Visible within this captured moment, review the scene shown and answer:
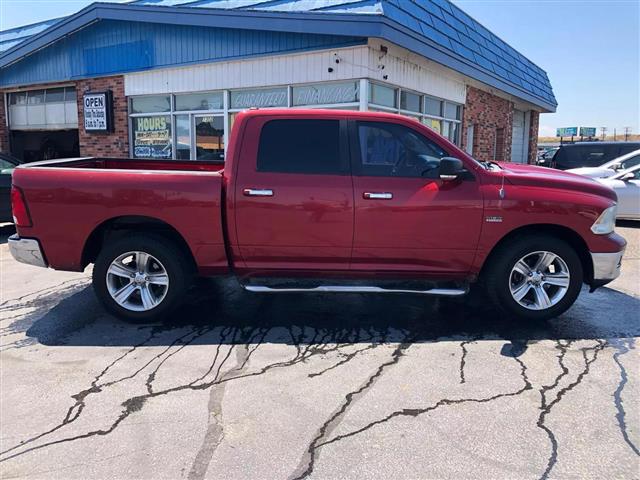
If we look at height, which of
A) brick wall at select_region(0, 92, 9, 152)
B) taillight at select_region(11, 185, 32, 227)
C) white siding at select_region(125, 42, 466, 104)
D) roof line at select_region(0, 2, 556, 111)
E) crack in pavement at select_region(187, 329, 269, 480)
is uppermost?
roof line at select_region(0, 2, 556, 111)

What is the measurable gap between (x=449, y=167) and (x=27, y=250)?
3868 millimetres

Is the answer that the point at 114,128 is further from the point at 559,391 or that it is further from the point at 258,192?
the point at 559,391

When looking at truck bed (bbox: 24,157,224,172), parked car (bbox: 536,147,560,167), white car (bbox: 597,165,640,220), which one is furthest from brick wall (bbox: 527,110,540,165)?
truck bed (bbox: 24,157,224,172)

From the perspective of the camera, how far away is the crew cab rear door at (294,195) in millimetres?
4445

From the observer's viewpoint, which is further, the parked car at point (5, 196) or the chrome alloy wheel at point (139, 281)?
the parked car at point (5, 196)

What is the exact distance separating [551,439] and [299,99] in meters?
9.04

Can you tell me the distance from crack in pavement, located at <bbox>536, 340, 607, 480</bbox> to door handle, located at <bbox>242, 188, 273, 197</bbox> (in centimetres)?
264

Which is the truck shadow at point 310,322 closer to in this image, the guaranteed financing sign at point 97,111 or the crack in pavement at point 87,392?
the crack in pavement at point 87,392

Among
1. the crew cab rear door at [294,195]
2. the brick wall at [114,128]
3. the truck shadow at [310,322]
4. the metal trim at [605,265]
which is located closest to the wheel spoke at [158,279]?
the truck shadow at [310,322]

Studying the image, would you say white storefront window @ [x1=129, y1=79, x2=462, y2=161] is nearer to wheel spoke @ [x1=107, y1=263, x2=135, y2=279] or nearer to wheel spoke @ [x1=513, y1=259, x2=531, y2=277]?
wheel spoke @ [x1=513, y1=259, x2=531, y2=277]

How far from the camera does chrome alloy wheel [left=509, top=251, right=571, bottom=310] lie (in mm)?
4555

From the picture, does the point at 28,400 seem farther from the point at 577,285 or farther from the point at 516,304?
the point at 577,285

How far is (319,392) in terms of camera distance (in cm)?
339

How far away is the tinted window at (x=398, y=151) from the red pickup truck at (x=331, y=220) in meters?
0.01
